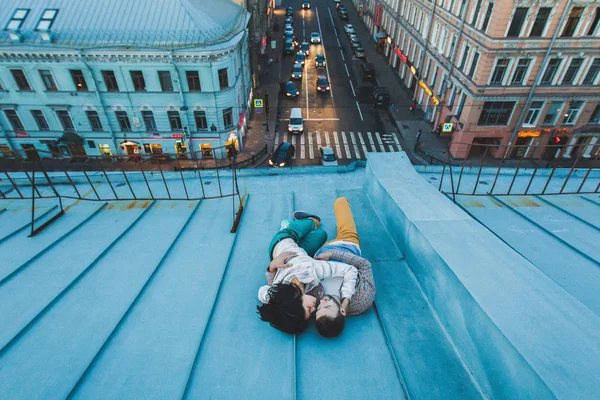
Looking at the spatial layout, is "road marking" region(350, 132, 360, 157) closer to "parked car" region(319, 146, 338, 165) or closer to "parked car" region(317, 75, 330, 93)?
"parked car" region(319, 146, 338, 165)

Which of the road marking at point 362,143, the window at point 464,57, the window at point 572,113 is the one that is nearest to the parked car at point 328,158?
the road marking at point 362,143

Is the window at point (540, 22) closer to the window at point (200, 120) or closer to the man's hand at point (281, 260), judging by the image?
the window at point (200, 120)

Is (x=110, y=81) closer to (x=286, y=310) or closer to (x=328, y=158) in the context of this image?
(x=328, y=158)

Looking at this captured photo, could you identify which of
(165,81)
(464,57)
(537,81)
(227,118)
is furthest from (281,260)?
(464,57)

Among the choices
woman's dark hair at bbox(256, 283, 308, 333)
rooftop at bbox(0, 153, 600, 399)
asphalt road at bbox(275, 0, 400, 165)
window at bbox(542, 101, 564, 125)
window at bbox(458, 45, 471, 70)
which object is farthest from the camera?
asphalt road at bbox(275, 0, 400, 165)

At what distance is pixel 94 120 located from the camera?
77.5 feet

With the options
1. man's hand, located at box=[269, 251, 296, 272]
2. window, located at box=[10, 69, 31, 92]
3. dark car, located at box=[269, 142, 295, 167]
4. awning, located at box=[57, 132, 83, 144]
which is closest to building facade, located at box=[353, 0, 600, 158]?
dark car, located at box=[269, 142, 295, 167]

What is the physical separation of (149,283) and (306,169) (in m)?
5.86

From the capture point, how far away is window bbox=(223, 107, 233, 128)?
23634 millimetres

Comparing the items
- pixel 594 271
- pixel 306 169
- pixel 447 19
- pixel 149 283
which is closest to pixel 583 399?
pixel 594 271

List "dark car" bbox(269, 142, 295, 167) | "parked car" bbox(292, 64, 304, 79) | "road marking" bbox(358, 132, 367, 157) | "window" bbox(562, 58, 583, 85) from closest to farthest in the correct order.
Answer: "window" bbox(562, 58, 583, 85) → "dark car" bbox(269, 142, 295, 167) → "road marking" bbox(358, 132, 367, 157) → "parked car" bbox(292, 64, 304, 79)

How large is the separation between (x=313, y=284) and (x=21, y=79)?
2755cm

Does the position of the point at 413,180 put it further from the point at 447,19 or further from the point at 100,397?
the point at 447,19

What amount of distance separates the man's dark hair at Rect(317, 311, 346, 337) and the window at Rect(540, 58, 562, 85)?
25.5 m
